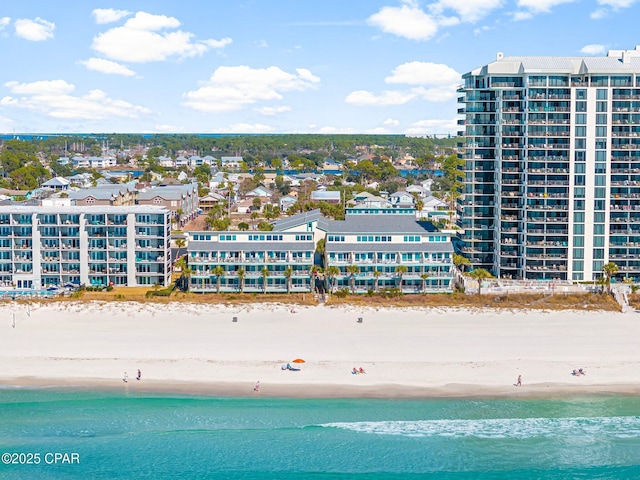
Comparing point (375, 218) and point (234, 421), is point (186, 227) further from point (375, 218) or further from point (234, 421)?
point (234, 421)

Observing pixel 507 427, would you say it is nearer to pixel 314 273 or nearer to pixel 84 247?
pixel 314 273

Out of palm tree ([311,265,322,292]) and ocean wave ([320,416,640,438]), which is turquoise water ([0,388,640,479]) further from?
palm tree ([311,265,322,292])

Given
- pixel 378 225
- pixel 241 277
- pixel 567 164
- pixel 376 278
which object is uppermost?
pixel 567 164

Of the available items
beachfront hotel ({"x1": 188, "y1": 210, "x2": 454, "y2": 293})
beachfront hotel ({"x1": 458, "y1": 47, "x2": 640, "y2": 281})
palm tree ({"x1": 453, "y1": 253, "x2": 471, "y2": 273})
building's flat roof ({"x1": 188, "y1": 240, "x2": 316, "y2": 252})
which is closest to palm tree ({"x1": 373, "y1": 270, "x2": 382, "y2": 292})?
beachfront hotel ({"x1": 188, "y1": 210, "x2": 454, "y2": 293})

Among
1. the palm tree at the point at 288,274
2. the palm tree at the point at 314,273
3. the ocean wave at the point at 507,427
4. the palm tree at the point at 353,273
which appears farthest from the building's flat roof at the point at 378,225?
the ocean wave at the point at 507,427

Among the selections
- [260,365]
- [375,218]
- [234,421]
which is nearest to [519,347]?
[260,365]

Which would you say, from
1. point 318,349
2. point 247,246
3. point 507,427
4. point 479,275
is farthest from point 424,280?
point 507,427
